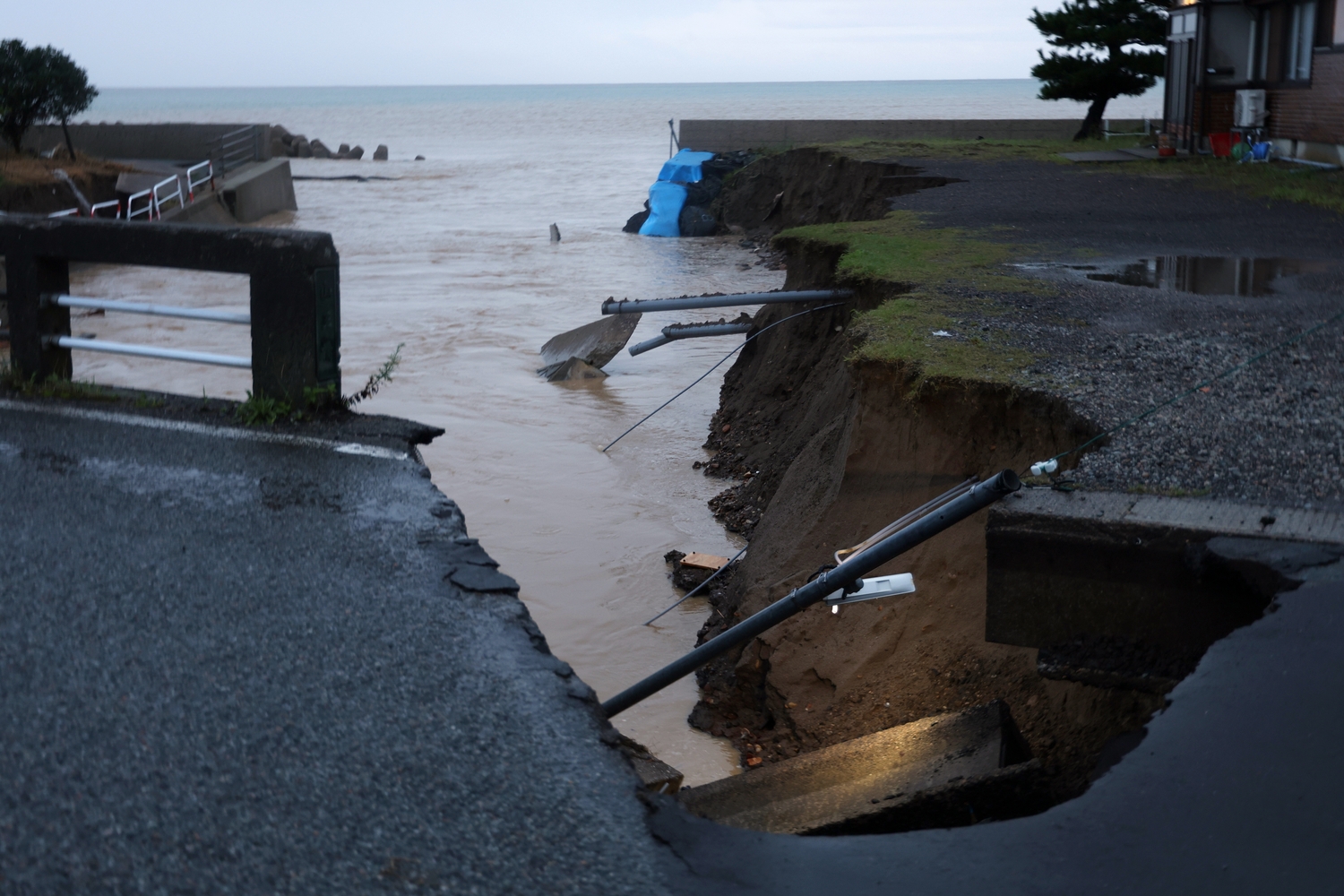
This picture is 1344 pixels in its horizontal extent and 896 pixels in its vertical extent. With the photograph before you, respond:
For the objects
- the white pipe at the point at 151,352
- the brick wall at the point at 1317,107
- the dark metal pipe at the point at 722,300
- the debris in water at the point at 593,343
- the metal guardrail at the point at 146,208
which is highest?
the brick wall at the point at 1317,107

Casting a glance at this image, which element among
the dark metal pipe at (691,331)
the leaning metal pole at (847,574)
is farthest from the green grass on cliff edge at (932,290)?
the leaning metal pole at (847,574)

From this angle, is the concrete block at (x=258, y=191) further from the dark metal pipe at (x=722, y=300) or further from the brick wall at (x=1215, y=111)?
the dark metal pipe at (x=722, y=300)

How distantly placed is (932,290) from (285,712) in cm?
606

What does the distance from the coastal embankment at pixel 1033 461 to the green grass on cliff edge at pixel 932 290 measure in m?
0.03

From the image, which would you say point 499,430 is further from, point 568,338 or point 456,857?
point 456,857

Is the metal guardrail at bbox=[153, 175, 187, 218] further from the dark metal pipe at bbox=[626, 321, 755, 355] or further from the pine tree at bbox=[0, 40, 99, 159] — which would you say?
the dark metal pipe at bbox=[626, 321, 755, 355]

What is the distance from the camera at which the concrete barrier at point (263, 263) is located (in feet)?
20.0

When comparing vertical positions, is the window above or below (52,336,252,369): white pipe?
above

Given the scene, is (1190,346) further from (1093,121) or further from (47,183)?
(47,183)

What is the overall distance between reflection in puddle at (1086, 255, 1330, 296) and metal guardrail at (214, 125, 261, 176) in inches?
1359

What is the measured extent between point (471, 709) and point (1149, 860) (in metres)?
1.77

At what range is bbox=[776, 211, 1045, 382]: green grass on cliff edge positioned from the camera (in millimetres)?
6363

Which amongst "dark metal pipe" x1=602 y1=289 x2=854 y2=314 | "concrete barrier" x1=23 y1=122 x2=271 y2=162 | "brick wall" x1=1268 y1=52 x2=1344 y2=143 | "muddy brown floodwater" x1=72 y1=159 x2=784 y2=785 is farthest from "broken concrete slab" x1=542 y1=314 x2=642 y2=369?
"concrete barrier" x1=23 y1=122 x2=271 y2=162

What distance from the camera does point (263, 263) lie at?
6133mm
